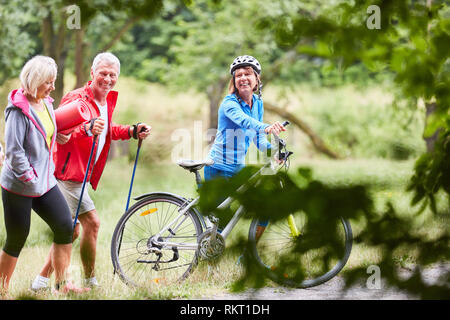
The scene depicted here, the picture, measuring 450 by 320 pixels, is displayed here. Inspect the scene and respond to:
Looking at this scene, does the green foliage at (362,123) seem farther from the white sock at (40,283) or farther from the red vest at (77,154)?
the white sock at (40,283)

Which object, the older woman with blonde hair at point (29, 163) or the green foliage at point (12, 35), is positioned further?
the green foliage at point (12, 35)

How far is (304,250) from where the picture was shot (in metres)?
1.31

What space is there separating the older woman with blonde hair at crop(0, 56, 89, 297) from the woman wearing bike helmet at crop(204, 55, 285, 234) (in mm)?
994

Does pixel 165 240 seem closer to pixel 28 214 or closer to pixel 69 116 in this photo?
pixel 28 214

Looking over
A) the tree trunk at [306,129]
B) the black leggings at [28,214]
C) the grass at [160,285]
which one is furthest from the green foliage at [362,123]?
the black leggings at [28,214]

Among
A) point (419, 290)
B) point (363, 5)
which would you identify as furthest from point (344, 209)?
point (363, 5)

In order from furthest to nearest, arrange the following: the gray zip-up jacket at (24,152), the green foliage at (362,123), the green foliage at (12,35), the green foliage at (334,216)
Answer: the green foliage at (362,123) → the green foliage at (12,35) → the gray zip-up jacket at (24,152) → the green foliage at (334,216)

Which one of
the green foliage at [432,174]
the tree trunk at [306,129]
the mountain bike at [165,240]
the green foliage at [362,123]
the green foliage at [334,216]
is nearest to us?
the green foliage at [334,216]

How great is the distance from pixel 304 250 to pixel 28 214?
2351mm

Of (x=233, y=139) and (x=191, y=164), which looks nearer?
(x=191, y=164)

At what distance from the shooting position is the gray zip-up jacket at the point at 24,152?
3115mm

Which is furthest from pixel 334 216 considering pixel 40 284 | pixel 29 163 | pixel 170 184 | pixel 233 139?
pixel 170 184

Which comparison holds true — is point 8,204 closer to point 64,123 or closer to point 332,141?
point 64,123

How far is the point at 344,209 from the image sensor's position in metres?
1.19
